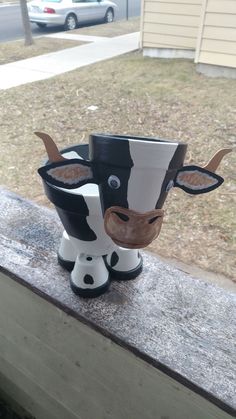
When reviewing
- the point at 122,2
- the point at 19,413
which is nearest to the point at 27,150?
the point at 19,413

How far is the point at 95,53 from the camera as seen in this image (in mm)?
6215

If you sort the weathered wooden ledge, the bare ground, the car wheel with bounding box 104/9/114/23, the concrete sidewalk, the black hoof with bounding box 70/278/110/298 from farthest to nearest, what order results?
the car wheel with bounding box 104/9/114/23 < the concrete sidewalk < the bare ground < the black hoof with bounding box 70/278/110/298 < the weathered wooden ledge

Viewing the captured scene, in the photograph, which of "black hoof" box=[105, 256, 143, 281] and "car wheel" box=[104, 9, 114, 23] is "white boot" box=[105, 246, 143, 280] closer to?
"black hoof" box=[105, 256, 143, 281]

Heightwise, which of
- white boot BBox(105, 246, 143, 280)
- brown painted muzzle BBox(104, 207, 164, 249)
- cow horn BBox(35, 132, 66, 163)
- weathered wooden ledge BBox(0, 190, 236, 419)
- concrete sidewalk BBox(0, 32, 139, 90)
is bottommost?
concrete sidewalk BBox(0, 32, 139, 90)

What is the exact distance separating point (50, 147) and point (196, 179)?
0.29 m

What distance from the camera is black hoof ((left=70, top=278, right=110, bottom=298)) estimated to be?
969 mm

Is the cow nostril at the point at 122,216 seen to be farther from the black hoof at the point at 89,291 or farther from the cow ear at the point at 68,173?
the black hoof at the point at 89,291

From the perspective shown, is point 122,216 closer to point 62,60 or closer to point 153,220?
point 153,220

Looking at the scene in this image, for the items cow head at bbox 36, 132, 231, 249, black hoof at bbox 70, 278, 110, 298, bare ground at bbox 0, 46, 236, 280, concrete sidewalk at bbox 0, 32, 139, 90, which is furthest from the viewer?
concrete sidewalk at bbox 0, 32, 139, 90

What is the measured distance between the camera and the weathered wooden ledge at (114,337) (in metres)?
→ 0.87

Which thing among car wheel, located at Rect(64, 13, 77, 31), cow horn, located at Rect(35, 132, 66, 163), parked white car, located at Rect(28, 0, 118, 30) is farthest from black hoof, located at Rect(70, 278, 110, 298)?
car wheel, located at Rect(64, 13, 77, 31)

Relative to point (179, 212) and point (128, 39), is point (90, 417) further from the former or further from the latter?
point (128, 39)

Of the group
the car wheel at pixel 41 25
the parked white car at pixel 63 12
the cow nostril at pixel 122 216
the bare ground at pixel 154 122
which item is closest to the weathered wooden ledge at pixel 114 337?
the cow nostril at pixel 122 216

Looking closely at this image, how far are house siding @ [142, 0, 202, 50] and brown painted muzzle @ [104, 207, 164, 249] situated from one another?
5.00 meters
